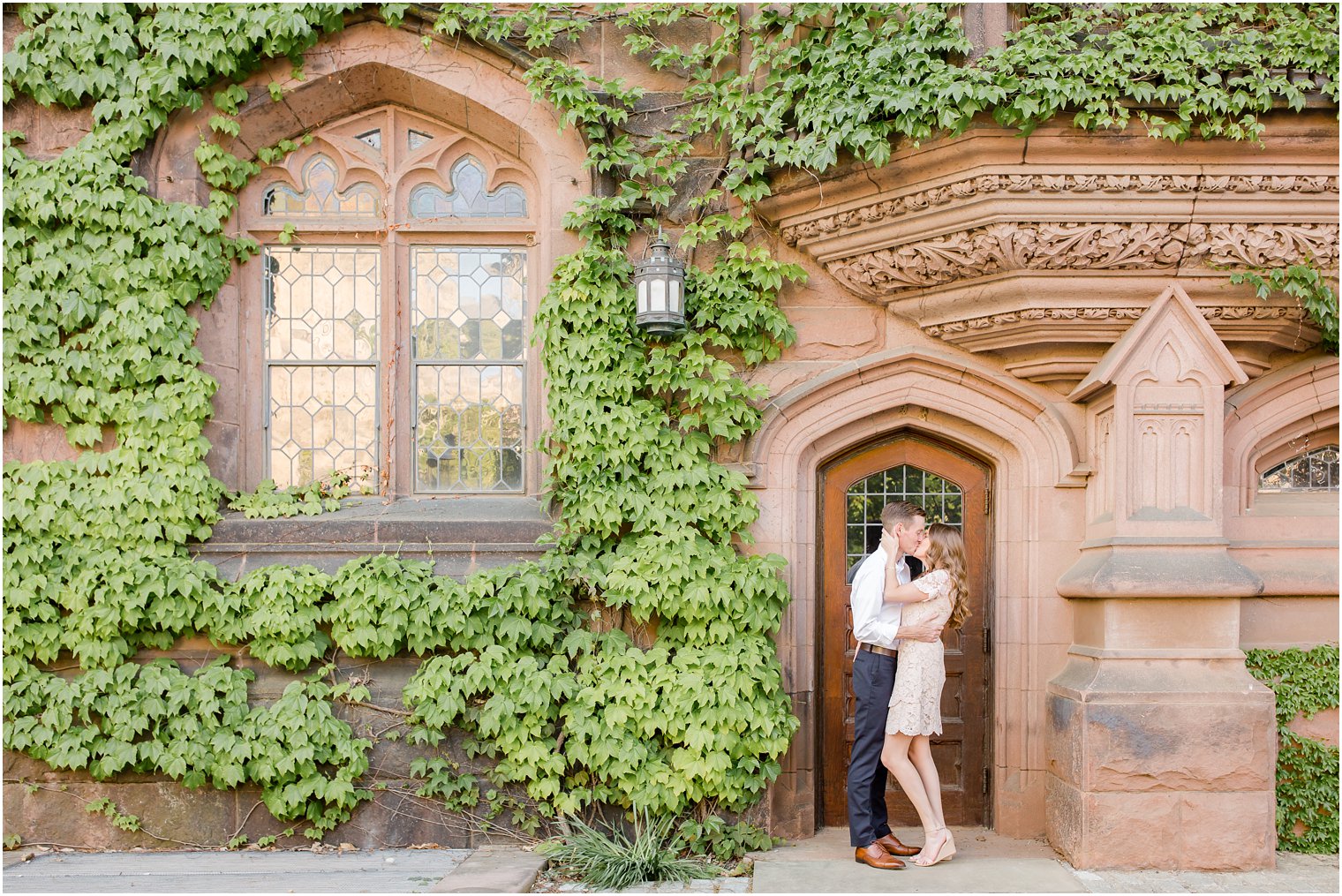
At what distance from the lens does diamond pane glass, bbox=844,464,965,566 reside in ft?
20.8

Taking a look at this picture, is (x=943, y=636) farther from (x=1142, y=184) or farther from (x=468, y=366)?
(x=468, y=366)

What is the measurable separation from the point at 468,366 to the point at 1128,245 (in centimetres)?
409

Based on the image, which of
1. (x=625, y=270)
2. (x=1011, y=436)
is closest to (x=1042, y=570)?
(x=1011, y=436)

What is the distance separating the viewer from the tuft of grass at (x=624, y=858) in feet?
17.2

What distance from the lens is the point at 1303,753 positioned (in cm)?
563

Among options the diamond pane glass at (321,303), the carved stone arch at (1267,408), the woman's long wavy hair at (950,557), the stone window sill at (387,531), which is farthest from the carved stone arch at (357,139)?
the carved stone arch at (1267,408)

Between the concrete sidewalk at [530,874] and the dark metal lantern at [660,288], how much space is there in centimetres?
310

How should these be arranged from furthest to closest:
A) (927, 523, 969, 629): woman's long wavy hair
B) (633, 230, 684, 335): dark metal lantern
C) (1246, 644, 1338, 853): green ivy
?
(633, 230, 684, 335): dark metal lantern, (1246, 644, 1338, 853): green ivy, (927, 523, 969, 629): woman's long wavy hair

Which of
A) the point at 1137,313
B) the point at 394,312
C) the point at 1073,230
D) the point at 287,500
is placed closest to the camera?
the point at 1073,230

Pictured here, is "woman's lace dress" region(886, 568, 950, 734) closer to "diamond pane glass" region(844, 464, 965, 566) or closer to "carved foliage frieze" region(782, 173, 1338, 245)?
"diamond pane glass" region(844, 464, 965, 566)

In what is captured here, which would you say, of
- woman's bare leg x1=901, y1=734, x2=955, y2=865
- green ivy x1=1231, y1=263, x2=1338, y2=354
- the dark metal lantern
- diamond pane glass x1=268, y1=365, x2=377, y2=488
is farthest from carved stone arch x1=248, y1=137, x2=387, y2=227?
green ivy x1=1231, y1=263, x2=1338, y2=354

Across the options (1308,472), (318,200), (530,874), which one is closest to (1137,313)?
(1308,472)

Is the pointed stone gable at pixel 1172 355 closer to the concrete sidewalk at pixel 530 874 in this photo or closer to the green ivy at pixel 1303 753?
the green ivy at pixel 1303 753

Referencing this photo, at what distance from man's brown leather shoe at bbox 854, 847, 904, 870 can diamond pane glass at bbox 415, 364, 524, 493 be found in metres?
3.07
